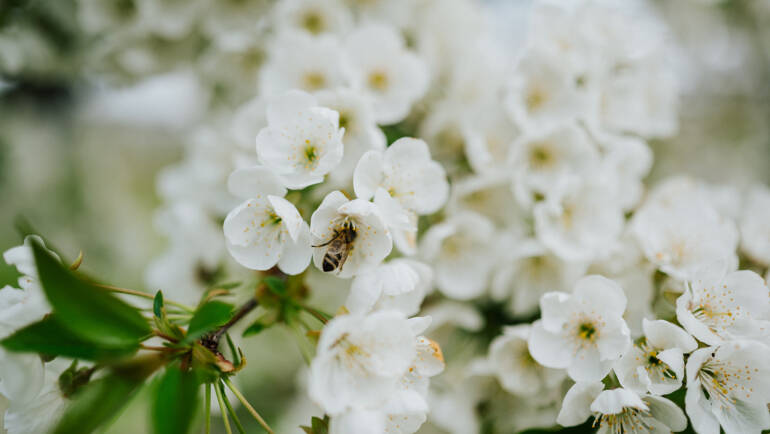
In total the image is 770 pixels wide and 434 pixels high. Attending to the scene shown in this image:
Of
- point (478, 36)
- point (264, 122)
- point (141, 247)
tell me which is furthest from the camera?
point (141, 247)

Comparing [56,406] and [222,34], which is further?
[222,34]

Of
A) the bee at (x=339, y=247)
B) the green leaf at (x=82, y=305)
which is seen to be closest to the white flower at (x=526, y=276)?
the bee at (x=339, y=247)

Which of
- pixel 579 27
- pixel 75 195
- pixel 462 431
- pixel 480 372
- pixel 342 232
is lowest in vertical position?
pixel 462 431

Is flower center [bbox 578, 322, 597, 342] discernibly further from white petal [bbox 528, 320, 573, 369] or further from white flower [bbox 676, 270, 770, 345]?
white flower [bbox 676, 270, 770, 345]

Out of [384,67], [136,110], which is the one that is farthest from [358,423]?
[136,110]

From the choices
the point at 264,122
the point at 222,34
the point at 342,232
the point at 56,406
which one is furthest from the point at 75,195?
the point at 342,232

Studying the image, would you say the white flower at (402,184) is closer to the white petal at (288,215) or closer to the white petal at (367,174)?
the white petal at (367,174)

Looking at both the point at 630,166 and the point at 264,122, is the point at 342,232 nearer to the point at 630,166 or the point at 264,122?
the point at 264,122
